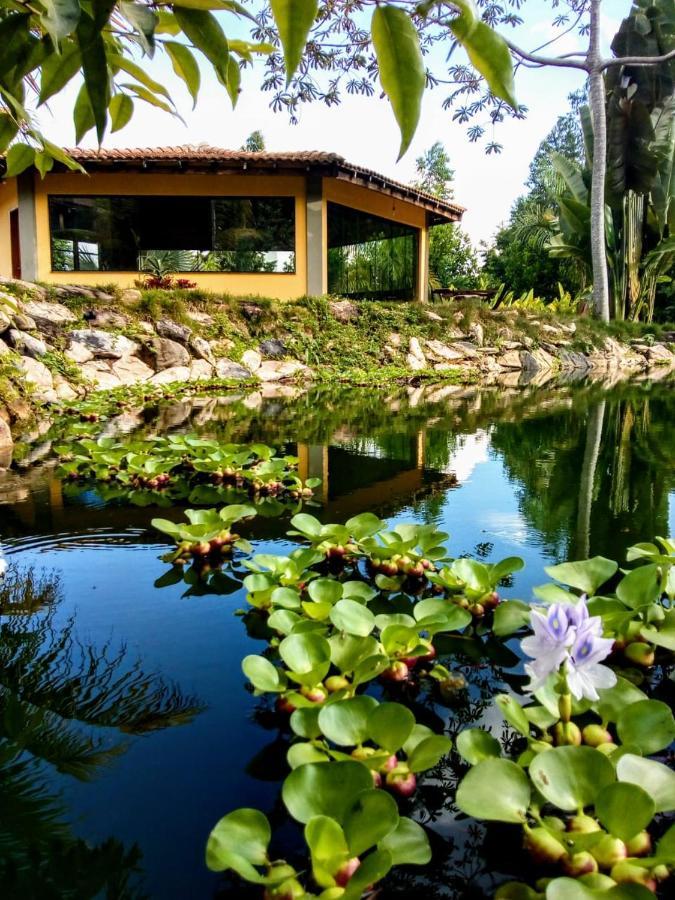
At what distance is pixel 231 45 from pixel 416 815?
3.90 feet

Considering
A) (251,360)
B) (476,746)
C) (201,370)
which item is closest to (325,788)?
(476,746)

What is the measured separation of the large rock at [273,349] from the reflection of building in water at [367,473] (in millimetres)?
6097

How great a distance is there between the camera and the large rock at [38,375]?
735 cm

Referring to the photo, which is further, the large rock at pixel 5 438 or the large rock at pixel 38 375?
the large rock at pixel 38 375

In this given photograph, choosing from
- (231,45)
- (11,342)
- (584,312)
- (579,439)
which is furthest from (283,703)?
(584,312)

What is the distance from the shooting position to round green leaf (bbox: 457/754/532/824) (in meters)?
1.00

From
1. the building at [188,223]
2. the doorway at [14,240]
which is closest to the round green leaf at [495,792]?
the building at [188,223]

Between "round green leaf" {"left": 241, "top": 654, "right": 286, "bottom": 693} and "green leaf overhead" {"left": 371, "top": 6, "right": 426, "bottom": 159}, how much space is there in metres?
1.06

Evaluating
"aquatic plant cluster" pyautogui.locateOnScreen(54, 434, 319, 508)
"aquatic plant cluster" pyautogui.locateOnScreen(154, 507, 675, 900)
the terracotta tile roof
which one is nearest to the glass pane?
the terracotta tile roof

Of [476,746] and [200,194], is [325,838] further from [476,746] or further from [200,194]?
[200,194]

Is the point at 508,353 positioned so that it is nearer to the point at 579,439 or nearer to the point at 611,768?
the point at 579,439

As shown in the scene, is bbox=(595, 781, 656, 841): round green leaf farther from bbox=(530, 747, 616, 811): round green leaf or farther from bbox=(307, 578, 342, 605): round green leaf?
bbox=(307, 578, 342, 605): round green leaf

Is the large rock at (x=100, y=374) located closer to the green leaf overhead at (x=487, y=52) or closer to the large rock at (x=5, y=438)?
the large rock at (x=5, y=438)

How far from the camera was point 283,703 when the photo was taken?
1395 mm
